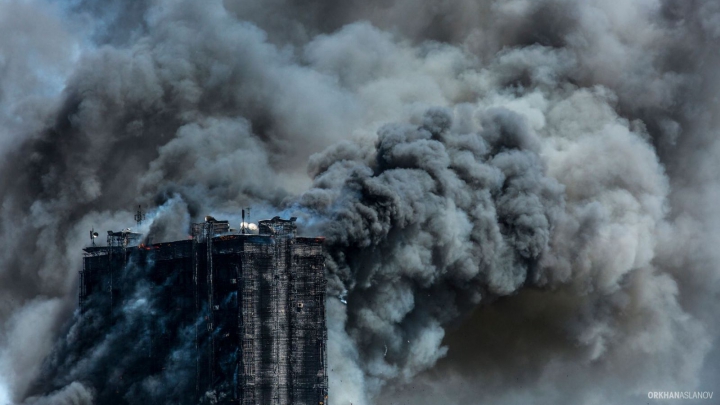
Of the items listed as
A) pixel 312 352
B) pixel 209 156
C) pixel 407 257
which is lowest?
pixel 312 352

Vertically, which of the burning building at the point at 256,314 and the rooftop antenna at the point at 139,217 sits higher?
the rooftop antenna at the point at 139,217

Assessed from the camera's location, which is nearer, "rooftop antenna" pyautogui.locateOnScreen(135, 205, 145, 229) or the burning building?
the burning building

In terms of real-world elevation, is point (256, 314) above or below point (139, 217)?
below

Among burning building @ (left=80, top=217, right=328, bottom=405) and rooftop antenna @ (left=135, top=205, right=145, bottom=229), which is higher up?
rooftop antenna @ (left=135, top=205, right=145, bottom=229)

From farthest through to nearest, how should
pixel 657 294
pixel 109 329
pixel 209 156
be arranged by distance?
1. pixel 657 294
2. pixel 209 156
3. pixel 109 329

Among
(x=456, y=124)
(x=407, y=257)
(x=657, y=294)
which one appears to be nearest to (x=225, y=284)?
(x=407, y=257)

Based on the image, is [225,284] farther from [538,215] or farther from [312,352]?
[538,215]

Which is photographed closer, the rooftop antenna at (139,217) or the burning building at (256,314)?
the burning building at (256,314)

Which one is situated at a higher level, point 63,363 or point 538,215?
point 538,215
